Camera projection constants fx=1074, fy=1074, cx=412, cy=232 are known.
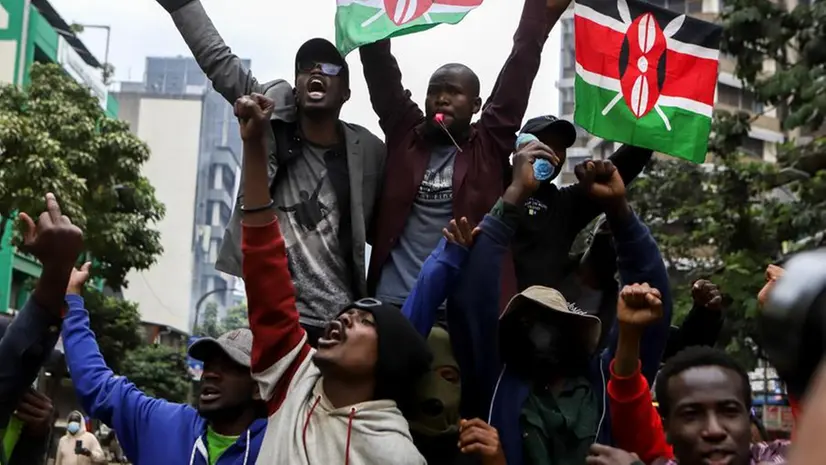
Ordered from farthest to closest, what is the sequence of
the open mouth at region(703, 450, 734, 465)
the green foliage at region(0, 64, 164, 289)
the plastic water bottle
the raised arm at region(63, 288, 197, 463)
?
the green foliage at region(0, 64, 164, 289) → the raised arm at region(63, 288, 197, 463) → the plastic water bottle → the open mouth at region(703, 450, 734, 465)

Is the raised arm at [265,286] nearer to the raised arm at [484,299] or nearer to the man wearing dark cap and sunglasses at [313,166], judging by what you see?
the raised arm at [484,299]

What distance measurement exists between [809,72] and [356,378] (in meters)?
13.5

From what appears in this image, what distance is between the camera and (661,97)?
5.22 metres

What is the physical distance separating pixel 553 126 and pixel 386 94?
2.50 ft

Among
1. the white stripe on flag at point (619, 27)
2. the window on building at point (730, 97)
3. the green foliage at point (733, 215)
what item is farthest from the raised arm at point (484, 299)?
the window on building at point (730, 97)

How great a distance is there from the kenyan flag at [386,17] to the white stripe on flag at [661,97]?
72cm

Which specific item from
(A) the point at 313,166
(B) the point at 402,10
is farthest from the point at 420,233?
(B) the point at 402,10

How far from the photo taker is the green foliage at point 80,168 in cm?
1986

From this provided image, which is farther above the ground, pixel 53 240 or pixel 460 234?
pixel 460 234

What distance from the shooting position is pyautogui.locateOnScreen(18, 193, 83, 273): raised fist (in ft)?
11.3

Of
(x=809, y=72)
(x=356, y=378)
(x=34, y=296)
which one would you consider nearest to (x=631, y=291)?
(x=356, y=378)

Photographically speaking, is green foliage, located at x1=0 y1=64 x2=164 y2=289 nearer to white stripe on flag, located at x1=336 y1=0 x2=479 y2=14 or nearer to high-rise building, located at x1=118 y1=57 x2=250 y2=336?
white stripe on flag, located at x1=336 y1=0 x2=479 y2=14

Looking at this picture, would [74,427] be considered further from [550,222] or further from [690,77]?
[550,222]

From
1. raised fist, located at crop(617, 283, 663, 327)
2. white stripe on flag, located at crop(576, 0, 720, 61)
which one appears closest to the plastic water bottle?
raised fist, located at crop(617, 283, 663, 327)
